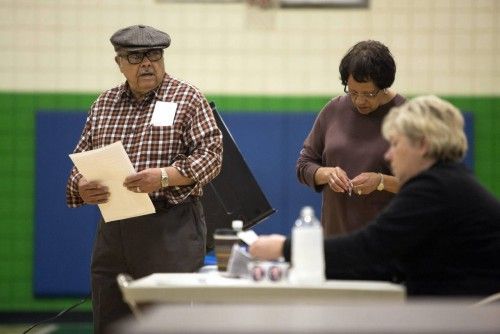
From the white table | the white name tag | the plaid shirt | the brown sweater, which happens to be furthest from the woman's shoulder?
the white table

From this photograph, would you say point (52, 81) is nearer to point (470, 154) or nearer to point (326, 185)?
point (470, 154)

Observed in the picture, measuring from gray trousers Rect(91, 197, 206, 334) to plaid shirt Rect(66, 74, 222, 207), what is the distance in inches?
3.4

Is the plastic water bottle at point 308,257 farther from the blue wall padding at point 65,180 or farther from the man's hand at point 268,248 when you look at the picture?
the blue wall padding at point 65,180

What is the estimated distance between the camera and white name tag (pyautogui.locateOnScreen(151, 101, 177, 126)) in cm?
350

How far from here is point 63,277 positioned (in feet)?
21.5

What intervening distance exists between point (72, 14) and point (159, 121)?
3.37 m

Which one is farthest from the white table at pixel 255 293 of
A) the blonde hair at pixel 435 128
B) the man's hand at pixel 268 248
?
the blonde hair at pixel 435 128

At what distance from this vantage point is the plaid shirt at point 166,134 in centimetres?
348

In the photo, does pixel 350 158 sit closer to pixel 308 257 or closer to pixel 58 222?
pixel 308 257

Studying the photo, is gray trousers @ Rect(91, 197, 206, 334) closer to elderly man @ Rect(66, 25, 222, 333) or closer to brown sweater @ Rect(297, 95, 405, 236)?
elderly man @ Rect(66, 25, 222, 333)

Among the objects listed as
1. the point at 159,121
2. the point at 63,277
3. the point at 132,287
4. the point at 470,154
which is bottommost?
the point at 63,277

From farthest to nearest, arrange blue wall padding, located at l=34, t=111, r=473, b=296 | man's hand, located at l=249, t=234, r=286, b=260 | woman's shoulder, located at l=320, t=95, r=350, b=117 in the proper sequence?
blue wall padding, located at l=34, t=111, r=473, b=296 < woman's shoulder, located at l=320, t=95, r=350, b=117 < man's hand, located at l=249, t=234, r=286, b=260

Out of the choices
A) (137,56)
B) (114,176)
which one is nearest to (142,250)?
(114,176)

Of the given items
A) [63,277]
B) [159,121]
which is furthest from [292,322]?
[63,277]
